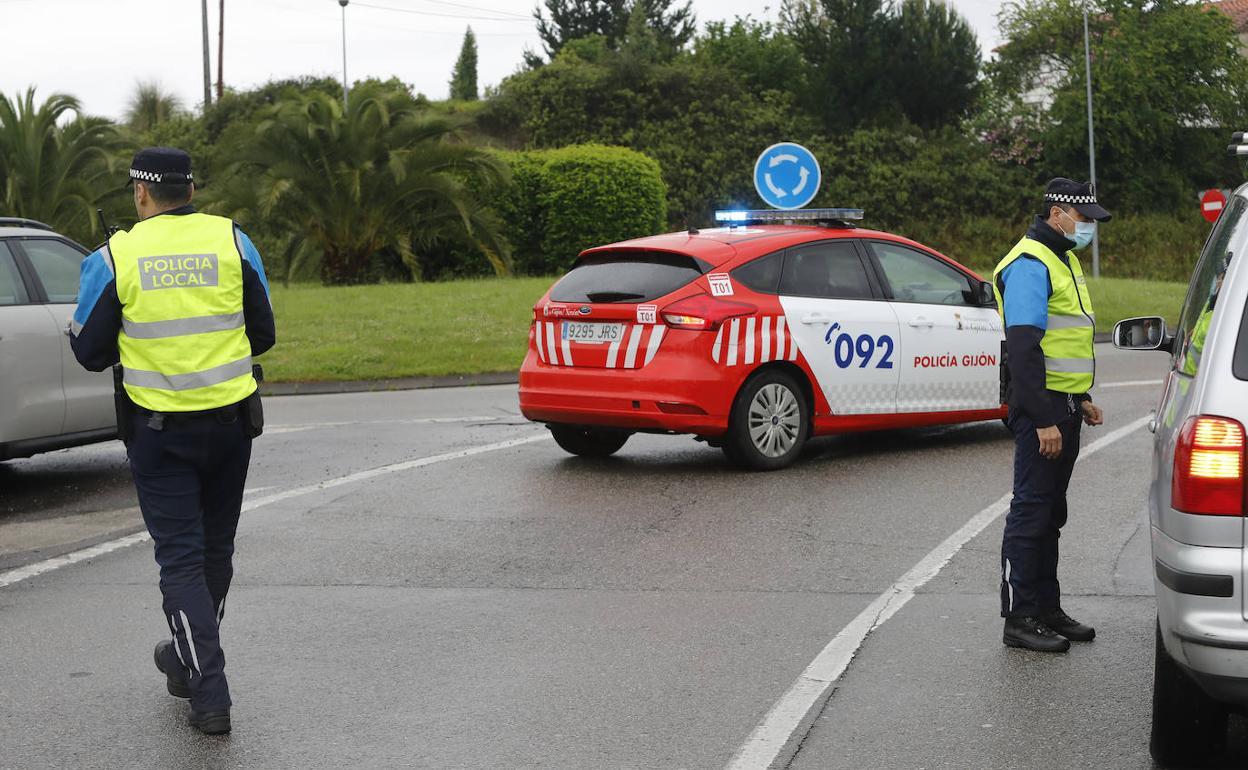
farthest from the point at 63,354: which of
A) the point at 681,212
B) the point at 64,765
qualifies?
the point at 681,212

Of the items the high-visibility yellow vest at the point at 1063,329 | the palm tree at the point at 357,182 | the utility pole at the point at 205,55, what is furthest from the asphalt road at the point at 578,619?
the utility pole at the point at 205,55

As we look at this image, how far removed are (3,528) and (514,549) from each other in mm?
3010

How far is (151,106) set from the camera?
54.7 meters

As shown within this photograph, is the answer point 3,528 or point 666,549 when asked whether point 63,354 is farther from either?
point 666,549

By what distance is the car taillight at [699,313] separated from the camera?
9836 millimetres

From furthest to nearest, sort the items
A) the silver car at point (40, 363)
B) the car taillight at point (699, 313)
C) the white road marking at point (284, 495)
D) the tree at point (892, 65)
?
the tree at point (892, 65) < the car taillight at point (699, 313) < the silver car at point (40, 363) < the white road marking at point (284, 495)

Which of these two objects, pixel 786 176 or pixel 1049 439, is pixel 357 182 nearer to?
pixel 786 176

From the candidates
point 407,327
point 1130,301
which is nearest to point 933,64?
point 1130,301

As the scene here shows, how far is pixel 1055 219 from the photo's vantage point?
5.98m

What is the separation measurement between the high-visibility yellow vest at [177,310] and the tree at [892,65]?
4550cm

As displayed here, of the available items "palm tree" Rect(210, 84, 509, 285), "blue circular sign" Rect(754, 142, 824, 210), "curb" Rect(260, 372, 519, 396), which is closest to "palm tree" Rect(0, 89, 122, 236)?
"palm tree" Rect(210, 84, 509, 285)

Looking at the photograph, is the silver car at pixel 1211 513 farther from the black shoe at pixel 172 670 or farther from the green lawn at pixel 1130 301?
the green lawn at pixel 1130 301

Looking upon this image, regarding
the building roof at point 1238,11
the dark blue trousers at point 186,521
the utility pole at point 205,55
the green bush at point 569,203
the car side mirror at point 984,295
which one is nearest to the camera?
the dark blue trousers at point 186,521

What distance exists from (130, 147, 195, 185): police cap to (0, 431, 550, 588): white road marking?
2.94 metres
